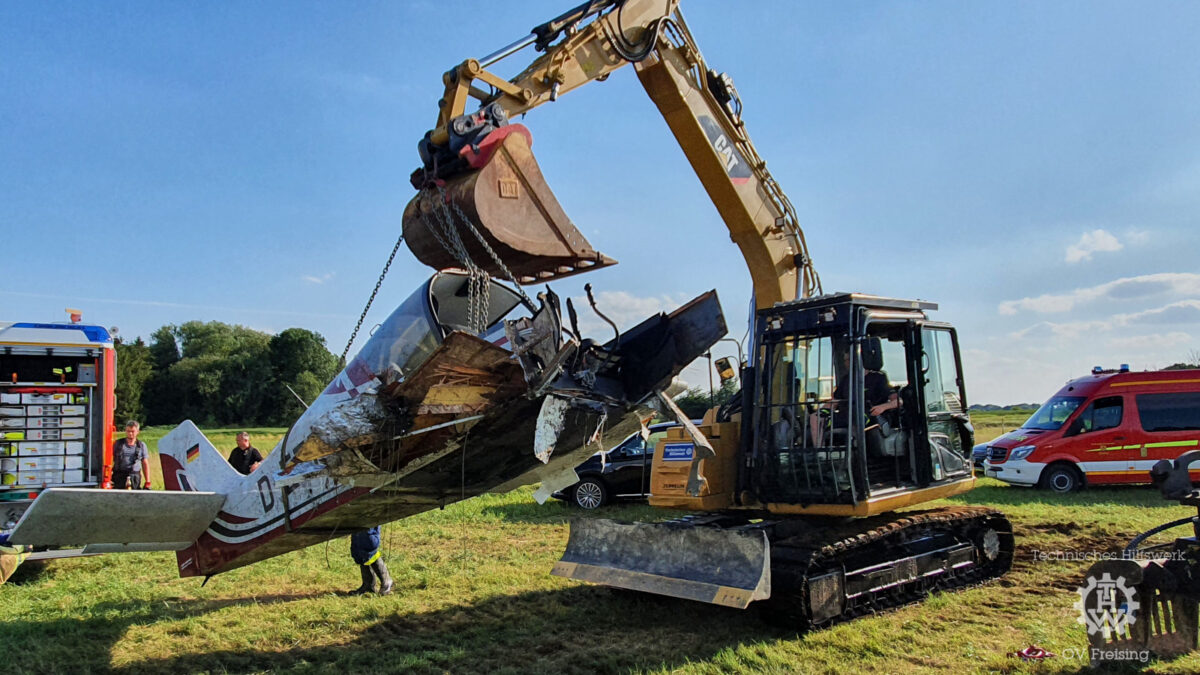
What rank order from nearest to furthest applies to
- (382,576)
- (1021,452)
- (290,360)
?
(382,576)
(1021,452)
(290,360)

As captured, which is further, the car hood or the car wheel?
the car hood

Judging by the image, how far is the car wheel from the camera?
12180mm

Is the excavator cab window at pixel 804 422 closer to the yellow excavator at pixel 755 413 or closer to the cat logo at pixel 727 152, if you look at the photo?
the yellow excavator at pixel 755 413

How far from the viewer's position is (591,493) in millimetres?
12219

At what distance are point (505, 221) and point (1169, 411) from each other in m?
13.6

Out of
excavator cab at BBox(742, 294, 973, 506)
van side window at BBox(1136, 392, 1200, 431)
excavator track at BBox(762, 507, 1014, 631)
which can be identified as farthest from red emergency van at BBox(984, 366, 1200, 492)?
excavator cab at BBox(742, 294, 973, 506)

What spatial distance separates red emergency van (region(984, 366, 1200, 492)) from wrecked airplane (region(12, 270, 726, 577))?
1143cm

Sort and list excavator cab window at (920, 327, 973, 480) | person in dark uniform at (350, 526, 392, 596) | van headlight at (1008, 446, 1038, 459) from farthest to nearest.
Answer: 1. van headlight at (1008, 446, 1038, 459)
2. person in dark uniform at (350, 526, 392, 596)
3. excavator cab window at (920, 327, 973, 480)

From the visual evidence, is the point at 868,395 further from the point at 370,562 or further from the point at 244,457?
the point at 244,457

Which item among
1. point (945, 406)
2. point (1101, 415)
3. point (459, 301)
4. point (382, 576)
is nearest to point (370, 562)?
point (382, 576)

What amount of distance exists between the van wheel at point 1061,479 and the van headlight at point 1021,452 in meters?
0.39

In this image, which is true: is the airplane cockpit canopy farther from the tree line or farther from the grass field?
the tree line

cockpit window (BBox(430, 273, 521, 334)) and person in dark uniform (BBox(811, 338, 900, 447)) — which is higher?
cockpit window (BBox(430, 273, 521, 334))

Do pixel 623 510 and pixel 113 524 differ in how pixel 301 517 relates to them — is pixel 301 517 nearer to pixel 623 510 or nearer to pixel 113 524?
pixel 113 524
